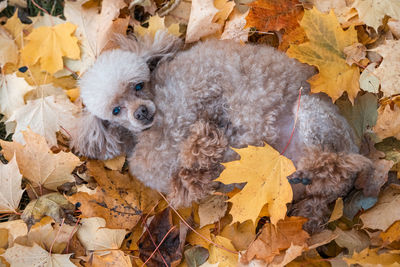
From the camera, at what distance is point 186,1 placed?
3.02 m

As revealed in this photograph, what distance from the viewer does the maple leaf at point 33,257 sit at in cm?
247

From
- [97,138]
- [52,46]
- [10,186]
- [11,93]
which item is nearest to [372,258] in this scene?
[97,138]

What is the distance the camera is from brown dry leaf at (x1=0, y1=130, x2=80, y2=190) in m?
2.61

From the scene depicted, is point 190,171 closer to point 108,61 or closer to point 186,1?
point 108,61

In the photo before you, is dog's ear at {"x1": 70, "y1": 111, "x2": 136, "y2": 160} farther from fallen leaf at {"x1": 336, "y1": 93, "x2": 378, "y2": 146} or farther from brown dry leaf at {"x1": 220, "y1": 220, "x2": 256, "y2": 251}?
fallen leaf at {"x1": 336, "y1": 93, "x2": 378, "y2": 146}

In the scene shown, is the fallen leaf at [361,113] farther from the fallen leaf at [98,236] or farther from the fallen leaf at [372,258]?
the fallen leaf at [98,236]

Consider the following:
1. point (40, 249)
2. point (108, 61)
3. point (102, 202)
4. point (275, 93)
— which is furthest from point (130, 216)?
point (275, 93)

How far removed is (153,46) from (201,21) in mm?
440

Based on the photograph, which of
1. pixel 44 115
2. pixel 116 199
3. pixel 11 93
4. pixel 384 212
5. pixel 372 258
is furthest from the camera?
pixel 11 93

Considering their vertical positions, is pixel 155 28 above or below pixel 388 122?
above

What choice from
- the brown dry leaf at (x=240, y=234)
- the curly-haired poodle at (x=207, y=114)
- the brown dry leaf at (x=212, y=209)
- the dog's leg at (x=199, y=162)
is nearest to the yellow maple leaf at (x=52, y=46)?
the curly-haired poodle at (x=207, y=114)

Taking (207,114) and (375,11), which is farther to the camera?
(207,114)

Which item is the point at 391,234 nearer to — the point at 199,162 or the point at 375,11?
the point at 199,162

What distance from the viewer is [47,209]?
273 centimetres
